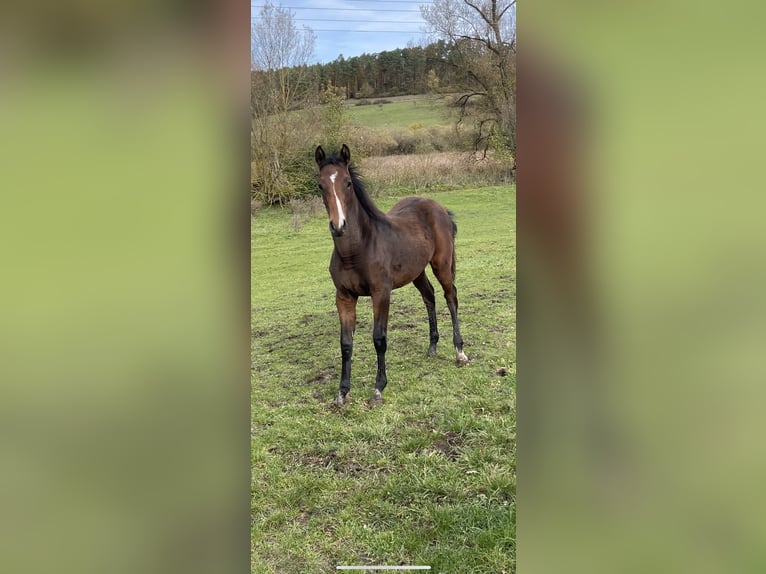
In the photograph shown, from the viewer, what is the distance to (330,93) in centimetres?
229

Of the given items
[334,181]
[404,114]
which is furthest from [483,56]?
[334,181]

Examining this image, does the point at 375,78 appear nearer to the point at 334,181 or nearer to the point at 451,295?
the point at 334,181

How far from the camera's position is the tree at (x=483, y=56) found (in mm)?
2029

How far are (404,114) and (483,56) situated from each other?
0.40 meters

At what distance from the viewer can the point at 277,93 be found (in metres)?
2.19

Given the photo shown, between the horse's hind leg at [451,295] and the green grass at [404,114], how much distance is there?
3.20ft

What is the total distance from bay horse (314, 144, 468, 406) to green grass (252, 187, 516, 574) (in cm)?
8

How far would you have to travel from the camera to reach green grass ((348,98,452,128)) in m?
2.29
